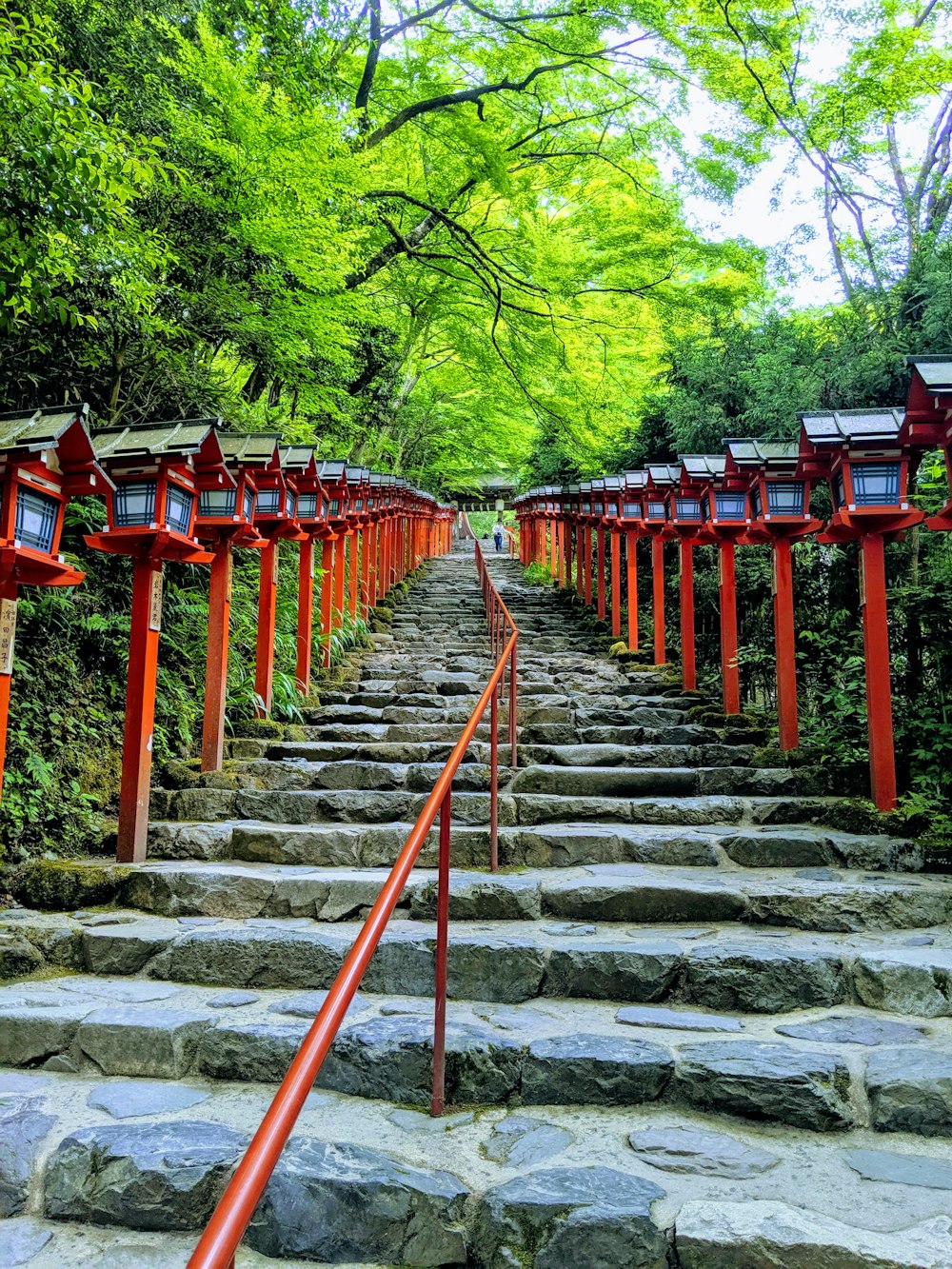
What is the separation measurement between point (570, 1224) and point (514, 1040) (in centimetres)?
74

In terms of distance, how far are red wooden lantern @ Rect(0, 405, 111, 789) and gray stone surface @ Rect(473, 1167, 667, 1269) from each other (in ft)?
8.29

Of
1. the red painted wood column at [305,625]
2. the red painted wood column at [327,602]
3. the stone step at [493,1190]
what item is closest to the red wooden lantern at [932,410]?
the stone step at [493,1190]

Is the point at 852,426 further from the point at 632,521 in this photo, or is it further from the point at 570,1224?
the point at 570,1224

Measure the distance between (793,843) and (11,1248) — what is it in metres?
3.77

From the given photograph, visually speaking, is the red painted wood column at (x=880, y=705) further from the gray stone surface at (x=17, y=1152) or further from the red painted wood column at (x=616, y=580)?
the red painted wood column at (x=616, y=580)

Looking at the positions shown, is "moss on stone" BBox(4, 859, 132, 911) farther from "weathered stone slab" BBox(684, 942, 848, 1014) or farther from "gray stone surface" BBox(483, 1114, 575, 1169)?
"weathered stone slab" BBox(684, 942, 848, 1014)

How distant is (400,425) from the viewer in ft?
69.3

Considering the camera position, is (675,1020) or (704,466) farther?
(704,466)

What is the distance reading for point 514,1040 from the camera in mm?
2816

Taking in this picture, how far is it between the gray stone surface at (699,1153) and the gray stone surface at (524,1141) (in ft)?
0.72

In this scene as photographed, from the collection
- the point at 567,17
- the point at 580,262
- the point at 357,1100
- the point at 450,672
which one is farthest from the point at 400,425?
the point at 357,1100

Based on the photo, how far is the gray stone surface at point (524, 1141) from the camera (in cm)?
237

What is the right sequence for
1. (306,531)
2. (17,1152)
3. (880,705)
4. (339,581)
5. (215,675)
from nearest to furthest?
(17,1152) → (880,705) → (215,675) → (306,531) → (339,581)

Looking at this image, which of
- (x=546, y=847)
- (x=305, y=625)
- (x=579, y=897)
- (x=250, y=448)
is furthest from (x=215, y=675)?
(x=579, y=897)
